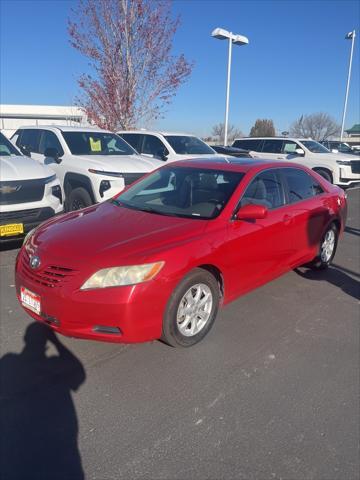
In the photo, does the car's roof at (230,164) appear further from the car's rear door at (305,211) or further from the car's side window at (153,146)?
the car's side window at (153,146)

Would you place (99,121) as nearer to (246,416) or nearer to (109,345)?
(109,345)

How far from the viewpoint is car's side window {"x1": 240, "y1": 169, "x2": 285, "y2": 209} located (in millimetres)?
4039

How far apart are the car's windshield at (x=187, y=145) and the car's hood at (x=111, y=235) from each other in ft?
21.3

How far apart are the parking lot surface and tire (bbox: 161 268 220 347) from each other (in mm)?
145

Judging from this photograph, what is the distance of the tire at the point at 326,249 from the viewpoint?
532cm

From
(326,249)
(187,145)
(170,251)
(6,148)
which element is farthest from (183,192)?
(187,145)

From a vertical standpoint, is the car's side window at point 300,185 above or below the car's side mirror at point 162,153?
below

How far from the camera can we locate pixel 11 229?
523 centimetres

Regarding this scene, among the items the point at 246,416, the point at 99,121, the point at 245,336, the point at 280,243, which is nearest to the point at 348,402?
the point at 246,416

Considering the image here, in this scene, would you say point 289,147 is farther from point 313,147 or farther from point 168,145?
point 168,145

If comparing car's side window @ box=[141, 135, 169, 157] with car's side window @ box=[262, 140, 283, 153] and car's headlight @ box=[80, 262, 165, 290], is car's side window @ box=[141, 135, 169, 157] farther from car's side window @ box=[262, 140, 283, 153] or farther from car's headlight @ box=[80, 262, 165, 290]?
car's headlight @ box=[80, 262, 165, 290]

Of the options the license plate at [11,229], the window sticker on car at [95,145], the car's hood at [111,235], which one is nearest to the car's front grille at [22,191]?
the license plate at [11,229]

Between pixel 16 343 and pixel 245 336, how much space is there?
2.05 metres

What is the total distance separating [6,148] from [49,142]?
5.12 feet
